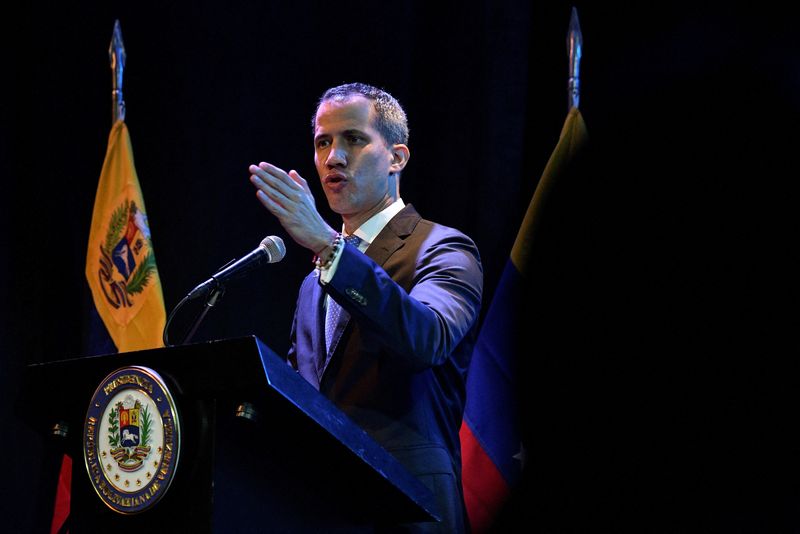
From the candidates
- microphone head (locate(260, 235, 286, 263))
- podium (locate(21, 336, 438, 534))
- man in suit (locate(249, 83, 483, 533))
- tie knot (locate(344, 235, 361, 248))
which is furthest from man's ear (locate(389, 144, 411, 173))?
podium (locate(21, 336, 438, 534))

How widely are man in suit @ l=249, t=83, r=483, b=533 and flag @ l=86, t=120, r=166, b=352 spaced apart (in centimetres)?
125

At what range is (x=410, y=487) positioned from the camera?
58.1 inches

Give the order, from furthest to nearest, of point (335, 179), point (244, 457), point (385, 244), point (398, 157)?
point (398, 157), point (335, 179), point (385, 244), point (244, 457)

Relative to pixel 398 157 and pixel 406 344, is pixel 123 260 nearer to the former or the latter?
pixel 398 157

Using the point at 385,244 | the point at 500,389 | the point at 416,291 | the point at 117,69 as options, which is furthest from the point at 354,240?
the point at 117,69

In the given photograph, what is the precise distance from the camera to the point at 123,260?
3.49m

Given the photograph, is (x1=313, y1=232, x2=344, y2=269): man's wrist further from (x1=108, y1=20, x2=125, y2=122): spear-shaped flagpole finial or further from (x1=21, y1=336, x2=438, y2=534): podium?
(x1=108, y1=20, x2=125, y2=122): spear-shaped flagpole finial

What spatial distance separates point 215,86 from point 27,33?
2.95ft

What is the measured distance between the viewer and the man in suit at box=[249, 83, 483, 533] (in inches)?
65.9

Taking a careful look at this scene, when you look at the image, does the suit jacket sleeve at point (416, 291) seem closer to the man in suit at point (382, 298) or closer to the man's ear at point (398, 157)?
the man in suit at point (382, 298)

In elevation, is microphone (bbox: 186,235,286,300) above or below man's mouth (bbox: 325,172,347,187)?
below

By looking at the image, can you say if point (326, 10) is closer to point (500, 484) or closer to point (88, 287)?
point (88, 287)

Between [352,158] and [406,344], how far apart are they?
80 cm

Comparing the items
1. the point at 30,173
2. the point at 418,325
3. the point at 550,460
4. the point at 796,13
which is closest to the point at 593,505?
the point at 550,460
